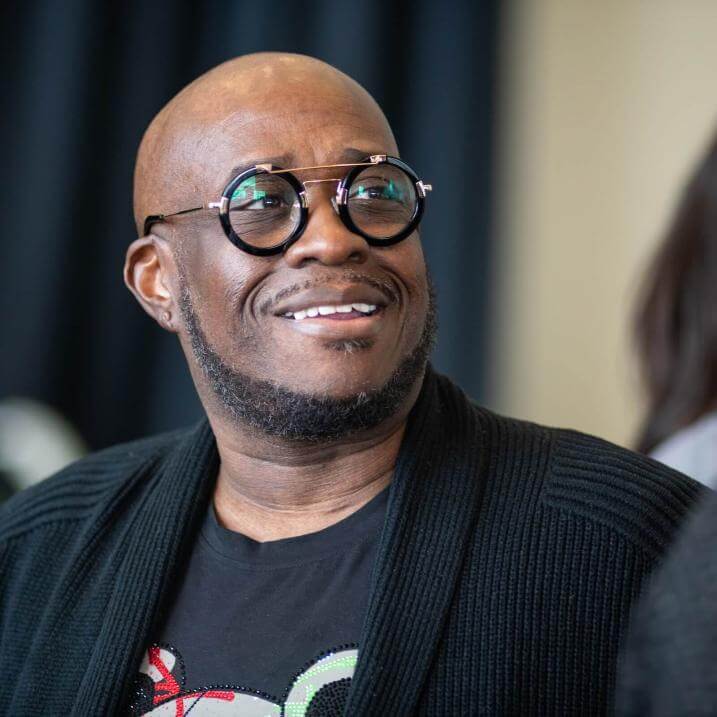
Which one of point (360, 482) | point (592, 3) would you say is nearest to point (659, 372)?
point (360, 482)

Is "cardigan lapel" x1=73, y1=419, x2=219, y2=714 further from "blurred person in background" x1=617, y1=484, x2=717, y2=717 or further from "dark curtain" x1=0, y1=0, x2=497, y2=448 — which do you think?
"dark curtain" x1=0, y1=0, x2=497, y2=448

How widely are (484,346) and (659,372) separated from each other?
1.09 meters

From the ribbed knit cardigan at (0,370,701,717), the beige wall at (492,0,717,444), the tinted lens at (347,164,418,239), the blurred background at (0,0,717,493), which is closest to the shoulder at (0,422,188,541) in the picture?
the ribbed knit cardigan at (0,370,701,717)

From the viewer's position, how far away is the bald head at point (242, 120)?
148cm

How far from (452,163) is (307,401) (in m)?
2.08

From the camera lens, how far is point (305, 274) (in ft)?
4.73

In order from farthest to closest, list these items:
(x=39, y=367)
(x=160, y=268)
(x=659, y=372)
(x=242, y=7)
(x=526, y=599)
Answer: (x=242, y=7) < (x=39, y=367) < (x=659, y=372) < (x=160, y=268) < (x=526, y=599)

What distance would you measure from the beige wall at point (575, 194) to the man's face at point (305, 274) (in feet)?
6.29

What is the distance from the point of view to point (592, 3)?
3480 millimetres

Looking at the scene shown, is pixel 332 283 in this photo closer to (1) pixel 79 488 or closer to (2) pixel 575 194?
(1) pixel 79 488

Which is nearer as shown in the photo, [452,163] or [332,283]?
[332,283]

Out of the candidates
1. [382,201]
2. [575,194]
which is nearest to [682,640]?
[382,201]

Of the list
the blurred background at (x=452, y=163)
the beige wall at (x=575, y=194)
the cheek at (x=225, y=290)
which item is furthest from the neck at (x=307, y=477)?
the beige wall at (x=575, y=194)

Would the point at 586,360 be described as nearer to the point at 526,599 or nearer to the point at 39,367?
the point at 39,367
